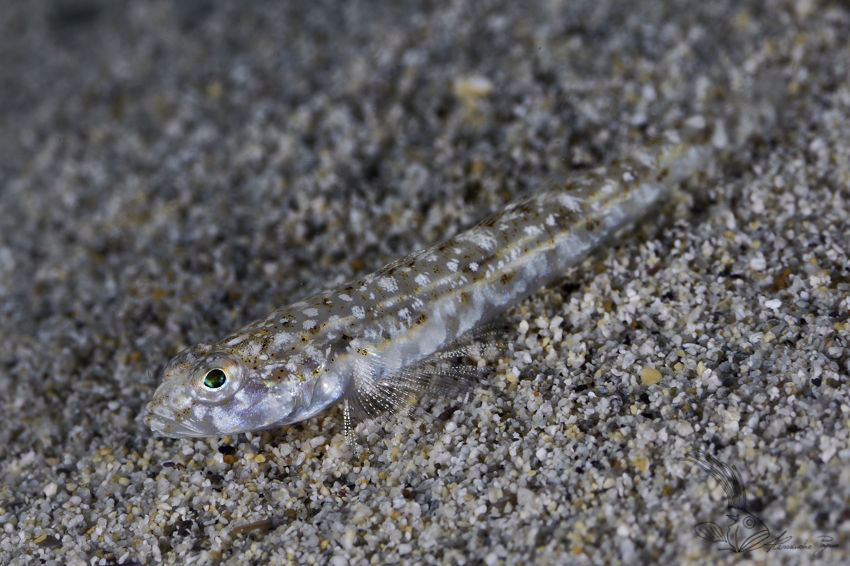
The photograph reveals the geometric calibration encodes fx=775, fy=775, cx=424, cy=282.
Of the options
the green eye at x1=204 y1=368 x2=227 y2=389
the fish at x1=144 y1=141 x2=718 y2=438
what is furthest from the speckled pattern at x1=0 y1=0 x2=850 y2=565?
the green eye at x1=204 y1=368 x2=227 y2=389

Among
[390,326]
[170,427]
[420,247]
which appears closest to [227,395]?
[170,427]

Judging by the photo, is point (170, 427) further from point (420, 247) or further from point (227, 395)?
point (420, 247)

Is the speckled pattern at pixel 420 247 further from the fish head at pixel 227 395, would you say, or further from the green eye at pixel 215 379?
the green eye at pixel 215 379

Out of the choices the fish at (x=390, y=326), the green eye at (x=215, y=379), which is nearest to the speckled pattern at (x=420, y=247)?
the fish at (x=390, y=326)

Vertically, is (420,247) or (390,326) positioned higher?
(390,326)

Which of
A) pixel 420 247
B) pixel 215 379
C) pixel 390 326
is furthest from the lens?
pixel 420 247

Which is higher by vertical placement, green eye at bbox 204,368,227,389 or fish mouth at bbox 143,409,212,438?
green eye at bbox 204,368,227,389

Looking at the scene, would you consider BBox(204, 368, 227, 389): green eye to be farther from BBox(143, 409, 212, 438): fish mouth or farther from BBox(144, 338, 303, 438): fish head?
BBox(143, 409, 212, 438): fish mouth
